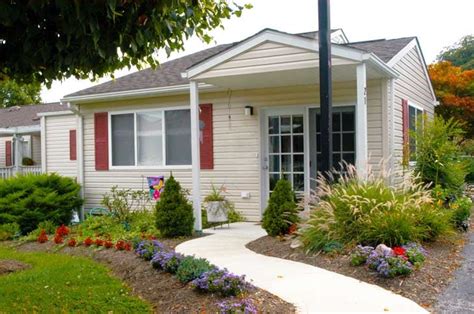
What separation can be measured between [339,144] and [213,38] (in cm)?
494

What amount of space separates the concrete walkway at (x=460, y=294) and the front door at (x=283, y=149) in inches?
157

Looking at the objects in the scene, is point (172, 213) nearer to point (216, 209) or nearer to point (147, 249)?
point (216, 209)

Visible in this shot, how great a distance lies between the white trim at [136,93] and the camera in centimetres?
981

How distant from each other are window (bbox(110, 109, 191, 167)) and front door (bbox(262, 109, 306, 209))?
171 cm

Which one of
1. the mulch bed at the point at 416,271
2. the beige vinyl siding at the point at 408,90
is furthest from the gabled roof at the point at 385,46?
the mulch bed at the point at 416,271

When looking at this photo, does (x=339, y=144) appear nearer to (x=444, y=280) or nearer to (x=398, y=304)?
(x=444, y=280)

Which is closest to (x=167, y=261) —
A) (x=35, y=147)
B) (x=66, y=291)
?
(x=66, y=291)

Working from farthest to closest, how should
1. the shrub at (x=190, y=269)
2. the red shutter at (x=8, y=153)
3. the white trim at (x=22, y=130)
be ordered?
the red shutter at (x=8, y=153), the white trim at (x=22, y=130), the shrub at (x=190, y=269)

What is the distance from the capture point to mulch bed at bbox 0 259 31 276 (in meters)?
6.02

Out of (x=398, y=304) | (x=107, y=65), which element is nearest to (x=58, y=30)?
(x=107, y=65)

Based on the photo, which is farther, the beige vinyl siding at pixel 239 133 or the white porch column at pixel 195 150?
the beige vinyl siding at pixel 239 133

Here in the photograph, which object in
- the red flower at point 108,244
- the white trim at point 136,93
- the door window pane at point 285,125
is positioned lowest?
the red flower at point 108,244

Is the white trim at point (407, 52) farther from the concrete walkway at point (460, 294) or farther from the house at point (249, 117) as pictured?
the concrete walkway at point (460, 294)

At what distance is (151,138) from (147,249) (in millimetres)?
5058
